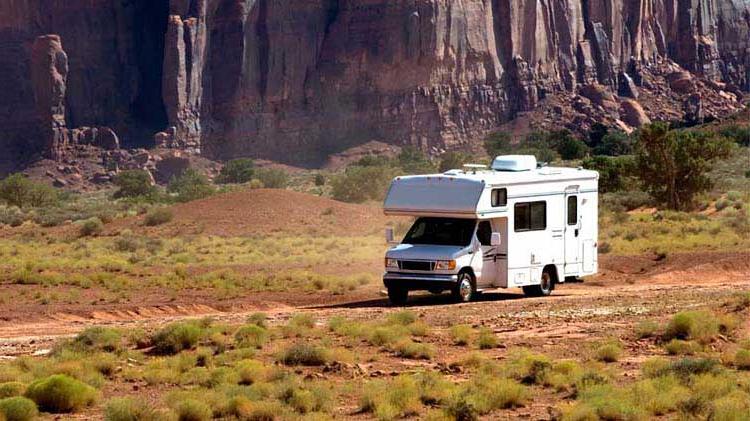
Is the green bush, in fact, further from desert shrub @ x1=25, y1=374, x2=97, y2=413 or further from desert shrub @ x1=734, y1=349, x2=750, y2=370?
desert shrub @ x1=25, y1=374, x2=97, y2=413

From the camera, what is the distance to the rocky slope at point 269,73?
99.9 m

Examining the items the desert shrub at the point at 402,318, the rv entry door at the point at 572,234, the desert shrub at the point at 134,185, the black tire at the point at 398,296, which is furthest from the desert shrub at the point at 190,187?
the desert shrub at the point at 402,318

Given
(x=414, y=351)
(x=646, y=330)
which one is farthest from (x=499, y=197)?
(x=414, y=351)

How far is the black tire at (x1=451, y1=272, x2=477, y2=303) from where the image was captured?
83.1 ft

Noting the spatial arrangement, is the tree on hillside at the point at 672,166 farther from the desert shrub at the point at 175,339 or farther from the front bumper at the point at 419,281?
the desert shrub at the point at 175,339

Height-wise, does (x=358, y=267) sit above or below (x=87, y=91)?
below

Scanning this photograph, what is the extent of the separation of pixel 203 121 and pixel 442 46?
666 inches

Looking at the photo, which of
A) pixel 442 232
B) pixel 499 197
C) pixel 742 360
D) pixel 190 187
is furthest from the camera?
pixel 190 187

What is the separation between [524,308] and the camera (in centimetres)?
2416

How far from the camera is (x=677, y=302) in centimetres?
2417

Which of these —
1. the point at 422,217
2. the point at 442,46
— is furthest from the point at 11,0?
→ the point at 422,217

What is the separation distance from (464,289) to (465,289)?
0.02 m

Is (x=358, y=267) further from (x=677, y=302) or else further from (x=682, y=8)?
(x=682, y=8)

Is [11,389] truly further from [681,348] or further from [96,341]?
[681,348]
